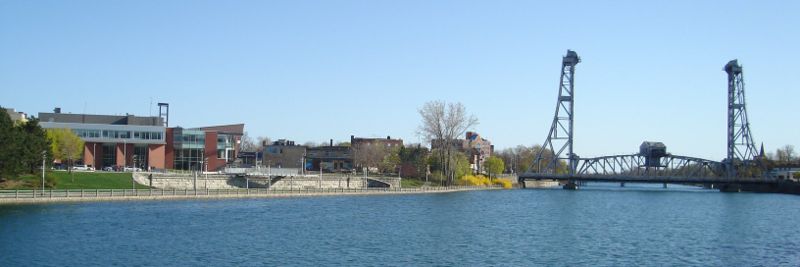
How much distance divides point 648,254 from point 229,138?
112 m

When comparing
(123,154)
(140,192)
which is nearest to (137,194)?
(140,192)

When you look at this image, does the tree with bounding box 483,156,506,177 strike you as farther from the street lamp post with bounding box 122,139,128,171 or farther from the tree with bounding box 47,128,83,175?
the tree with bounding box 47,128,83,175

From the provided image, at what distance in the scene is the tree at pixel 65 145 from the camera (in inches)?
4417

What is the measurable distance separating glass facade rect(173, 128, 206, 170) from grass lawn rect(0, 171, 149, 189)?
26333mm

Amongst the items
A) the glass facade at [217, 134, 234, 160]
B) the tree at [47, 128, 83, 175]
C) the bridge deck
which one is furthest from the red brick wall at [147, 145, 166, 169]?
the bridge deck

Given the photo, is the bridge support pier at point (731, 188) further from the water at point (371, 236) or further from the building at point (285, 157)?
the building at point (285, 157)

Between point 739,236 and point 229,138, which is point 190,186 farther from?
point 739,236

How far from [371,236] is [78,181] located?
50614mm

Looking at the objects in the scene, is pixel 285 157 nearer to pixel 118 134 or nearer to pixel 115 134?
pixel 118 134

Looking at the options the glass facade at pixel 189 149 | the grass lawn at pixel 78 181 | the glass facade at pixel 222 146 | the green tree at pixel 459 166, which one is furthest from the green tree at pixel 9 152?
the green tree at pixel 459 166

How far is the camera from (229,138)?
153 meters

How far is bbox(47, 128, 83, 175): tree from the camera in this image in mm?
112188

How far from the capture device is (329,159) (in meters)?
185

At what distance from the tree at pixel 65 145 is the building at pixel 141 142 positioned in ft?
28.6
